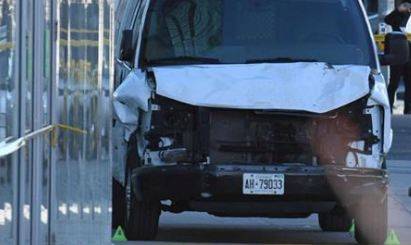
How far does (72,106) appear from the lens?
6.25 meters

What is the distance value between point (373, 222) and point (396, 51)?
177cm

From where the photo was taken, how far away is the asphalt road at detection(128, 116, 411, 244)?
31.5 feet

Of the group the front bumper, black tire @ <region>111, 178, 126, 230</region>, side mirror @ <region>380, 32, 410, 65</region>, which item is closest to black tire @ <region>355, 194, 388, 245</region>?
the front bumper

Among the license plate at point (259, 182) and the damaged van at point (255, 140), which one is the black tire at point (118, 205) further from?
the license plate at point (259, 182)

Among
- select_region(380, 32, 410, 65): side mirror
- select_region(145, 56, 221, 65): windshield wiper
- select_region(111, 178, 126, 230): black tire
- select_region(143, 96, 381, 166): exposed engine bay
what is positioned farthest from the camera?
select_region(111, 178, 126, 230): black tire

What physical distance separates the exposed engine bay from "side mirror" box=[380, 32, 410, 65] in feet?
5.01

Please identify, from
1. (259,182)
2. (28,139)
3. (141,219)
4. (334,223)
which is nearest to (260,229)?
(334,223)

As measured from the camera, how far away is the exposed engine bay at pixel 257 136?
8.29m

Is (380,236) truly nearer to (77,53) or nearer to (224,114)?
(224,114)

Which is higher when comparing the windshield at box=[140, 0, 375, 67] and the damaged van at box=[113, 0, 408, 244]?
the windshield at box=[140, 0, 375, 67]

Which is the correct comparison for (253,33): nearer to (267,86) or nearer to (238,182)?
(267,86)

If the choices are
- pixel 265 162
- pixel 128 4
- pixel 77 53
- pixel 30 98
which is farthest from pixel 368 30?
pixel 30 98

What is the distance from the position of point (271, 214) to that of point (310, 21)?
A: 180 cm

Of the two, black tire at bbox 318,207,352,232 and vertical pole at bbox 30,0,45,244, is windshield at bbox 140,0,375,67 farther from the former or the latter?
vertical pole at bbox 30,0,45,244
